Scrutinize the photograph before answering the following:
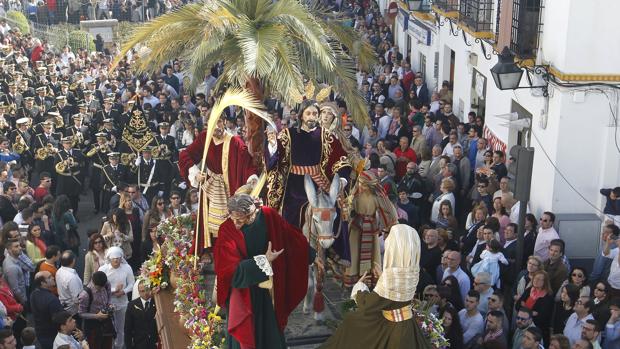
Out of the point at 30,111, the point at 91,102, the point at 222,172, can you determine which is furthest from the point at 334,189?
the point at 91,102

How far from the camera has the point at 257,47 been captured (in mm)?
8938

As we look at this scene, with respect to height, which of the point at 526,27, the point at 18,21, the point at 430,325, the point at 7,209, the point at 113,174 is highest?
the point at 526,27

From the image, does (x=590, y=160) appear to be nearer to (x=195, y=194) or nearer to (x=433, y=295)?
(x=433, y=295)

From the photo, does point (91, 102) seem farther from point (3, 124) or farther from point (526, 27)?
point (526, 27)

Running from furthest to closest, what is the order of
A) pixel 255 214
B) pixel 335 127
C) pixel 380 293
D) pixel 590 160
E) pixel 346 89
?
pixel 590 160 → pixel 346 89 → pixel 335 127 → pixel 255 214 → pixel 380 293

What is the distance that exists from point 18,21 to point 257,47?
2555cm

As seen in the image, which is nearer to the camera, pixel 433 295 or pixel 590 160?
pixel 433 295

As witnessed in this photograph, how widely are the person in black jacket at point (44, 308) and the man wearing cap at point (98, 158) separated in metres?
5.69

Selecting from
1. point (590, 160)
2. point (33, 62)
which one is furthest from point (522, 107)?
point (33, 62)

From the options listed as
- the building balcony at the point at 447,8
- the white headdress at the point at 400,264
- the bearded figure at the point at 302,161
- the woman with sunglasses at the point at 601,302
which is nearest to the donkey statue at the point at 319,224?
the bearded figure at the point at 302,161

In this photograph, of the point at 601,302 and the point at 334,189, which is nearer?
the point at 334,189

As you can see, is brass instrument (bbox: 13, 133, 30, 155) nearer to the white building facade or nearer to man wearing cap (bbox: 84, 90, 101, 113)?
man wearing cap (bbox: 84, 90, 101, 113)

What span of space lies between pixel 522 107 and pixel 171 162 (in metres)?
5.78

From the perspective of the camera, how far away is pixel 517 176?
1005 cm
